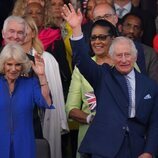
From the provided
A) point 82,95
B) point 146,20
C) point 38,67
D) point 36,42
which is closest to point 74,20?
point 38,67

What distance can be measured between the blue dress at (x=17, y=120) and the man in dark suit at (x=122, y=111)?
511mm

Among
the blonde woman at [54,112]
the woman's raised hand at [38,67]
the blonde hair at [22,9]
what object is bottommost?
the blonde woman at [54,112]

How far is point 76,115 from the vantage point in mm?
8188

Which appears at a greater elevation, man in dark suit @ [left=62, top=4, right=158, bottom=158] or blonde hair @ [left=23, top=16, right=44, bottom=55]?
blonde hair @ [left=23, top=16, right=44, bottom=55]

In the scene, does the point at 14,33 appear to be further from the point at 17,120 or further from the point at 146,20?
the point at 146,20

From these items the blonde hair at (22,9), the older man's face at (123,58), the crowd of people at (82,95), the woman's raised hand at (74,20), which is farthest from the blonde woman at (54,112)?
the woman's raised hand at (74,20)

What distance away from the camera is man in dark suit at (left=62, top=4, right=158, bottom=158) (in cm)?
720

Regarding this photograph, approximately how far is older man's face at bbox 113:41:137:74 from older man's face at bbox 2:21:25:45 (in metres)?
1.21

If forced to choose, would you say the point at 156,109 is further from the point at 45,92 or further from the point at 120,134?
the point at 45,92

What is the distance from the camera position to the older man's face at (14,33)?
26.6 ft

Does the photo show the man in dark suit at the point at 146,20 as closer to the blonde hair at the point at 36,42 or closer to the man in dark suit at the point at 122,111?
the blonde hair at the point at 36,42

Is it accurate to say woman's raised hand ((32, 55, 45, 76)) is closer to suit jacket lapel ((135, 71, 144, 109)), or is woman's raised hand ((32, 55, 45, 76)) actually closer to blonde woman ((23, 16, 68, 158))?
suit jacket lapel ((135, 71, 144, 109))

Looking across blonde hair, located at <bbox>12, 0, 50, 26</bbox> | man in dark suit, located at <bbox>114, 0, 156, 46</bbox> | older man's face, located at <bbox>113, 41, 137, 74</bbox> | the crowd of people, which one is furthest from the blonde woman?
man in dark suit, located at <bbox>114, 0, 156, 46</bbox>

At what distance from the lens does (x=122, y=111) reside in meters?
7.22
